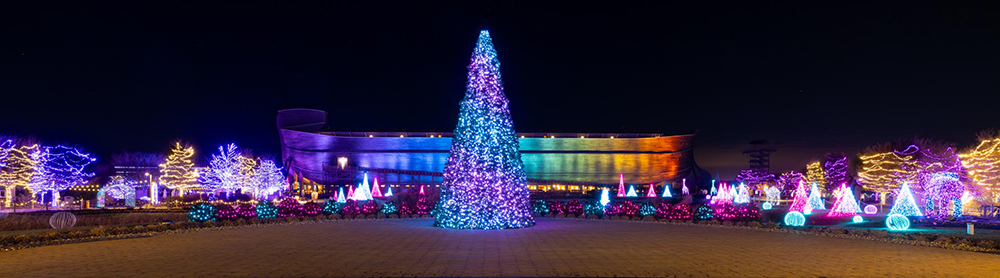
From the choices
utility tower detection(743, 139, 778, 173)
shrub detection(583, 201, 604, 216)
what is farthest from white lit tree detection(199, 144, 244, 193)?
utility tower detection(743, 139, 778, 173)

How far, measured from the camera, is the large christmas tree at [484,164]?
782 inches

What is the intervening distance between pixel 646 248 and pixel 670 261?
221 cm

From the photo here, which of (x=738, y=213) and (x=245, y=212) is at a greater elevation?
(x=738, y=213)

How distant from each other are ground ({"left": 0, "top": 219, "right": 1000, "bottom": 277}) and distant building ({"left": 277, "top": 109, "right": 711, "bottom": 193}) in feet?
260

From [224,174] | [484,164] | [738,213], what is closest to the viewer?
[484,164]

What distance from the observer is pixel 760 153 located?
12600 centimetres

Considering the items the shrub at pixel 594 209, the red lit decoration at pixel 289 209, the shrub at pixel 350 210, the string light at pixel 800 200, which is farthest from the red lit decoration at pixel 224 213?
the string light at pixel 800 200

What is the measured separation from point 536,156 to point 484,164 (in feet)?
264

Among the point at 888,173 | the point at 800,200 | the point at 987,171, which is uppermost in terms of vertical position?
the point at 987,171

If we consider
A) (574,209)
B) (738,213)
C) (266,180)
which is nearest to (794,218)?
(738,213)

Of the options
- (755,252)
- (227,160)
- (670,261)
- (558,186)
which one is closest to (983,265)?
(755,252)

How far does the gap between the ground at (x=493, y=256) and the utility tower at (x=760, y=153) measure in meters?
113

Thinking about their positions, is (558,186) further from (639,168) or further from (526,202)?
(526,202)

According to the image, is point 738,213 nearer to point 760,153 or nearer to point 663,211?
point 663,211
